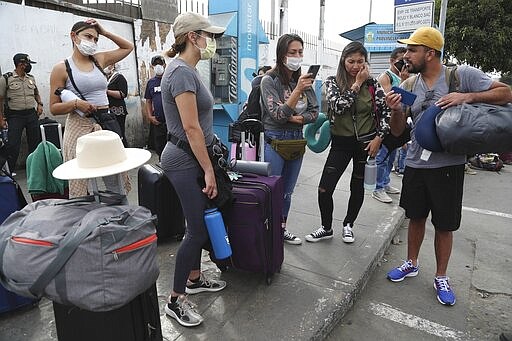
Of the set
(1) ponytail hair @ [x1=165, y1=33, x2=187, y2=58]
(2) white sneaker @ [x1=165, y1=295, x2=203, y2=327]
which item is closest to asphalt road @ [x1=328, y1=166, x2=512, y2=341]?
(2) white sneaker @ [x1=165, y1=295, x2=203, y2=327]

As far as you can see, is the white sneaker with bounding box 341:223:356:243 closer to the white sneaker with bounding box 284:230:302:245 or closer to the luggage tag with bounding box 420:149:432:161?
→ the white sneaker with bounding box 284:230:302:245

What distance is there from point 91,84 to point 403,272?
9.06 feet

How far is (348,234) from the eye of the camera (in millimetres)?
3480

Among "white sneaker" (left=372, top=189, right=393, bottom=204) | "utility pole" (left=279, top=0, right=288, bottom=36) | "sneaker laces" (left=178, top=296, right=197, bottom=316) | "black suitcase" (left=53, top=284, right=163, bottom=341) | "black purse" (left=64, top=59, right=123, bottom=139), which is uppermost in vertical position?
"utility pole" (left=279, top=0, right=288, bottom=36)

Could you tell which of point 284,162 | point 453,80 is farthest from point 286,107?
point 453,80

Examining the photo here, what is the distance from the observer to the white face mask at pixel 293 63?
293 centimetres

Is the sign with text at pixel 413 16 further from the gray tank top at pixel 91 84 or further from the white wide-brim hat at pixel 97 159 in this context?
the white wide-brim hat at pixel 97 159

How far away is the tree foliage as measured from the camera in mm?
10836

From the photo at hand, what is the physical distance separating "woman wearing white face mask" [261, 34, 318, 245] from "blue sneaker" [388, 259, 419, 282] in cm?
97

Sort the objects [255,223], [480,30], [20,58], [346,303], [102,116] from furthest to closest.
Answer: [480,30] < [20,58] < [102,116] < [346,303] < [255,223]

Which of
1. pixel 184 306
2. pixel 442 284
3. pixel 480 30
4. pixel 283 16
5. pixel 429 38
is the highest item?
pixel 283 16

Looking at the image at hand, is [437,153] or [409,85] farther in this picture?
[409,85]

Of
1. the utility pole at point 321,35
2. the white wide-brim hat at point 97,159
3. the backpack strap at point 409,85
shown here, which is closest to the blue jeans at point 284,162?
the backpack strap at point 409,85

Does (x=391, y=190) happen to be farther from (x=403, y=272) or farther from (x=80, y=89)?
(x=80, y=89)
